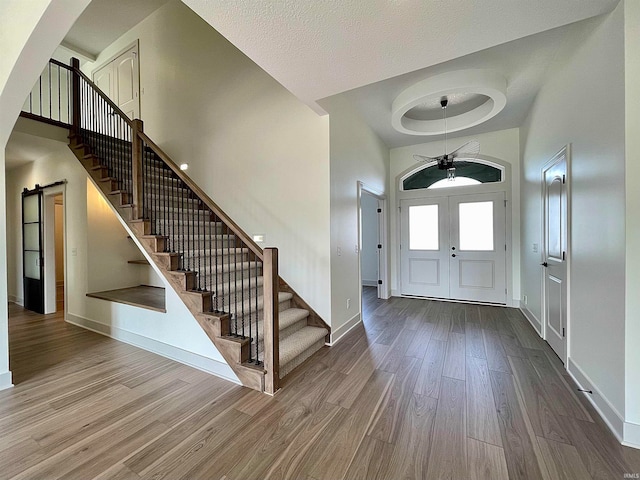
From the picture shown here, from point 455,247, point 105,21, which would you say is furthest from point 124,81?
point 455,247

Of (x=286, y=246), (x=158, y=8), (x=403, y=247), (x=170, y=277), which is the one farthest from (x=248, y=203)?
(x=158, y=8)

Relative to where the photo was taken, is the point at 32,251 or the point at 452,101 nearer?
the point at 452,101

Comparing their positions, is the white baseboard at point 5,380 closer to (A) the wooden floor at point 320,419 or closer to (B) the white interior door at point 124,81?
(A) the wooden floor at point 320,419

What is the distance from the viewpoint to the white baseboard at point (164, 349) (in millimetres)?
2577

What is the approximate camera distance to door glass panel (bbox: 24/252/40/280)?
4.75m

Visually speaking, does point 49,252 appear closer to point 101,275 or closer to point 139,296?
point 101,275

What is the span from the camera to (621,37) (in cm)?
177

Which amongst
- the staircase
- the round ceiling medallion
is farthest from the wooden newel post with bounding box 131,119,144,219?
the round ceiling medallion

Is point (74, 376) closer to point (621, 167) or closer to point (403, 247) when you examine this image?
point (621, 167)

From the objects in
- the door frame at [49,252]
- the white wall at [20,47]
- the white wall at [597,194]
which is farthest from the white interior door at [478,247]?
the door frame at [49,252]

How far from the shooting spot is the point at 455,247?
5.32 m

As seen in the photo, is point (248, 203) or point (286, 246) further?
point (248, 203)

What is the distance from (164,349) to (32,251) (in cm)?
403

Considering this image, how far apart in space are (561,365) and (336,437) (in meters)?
2.48
